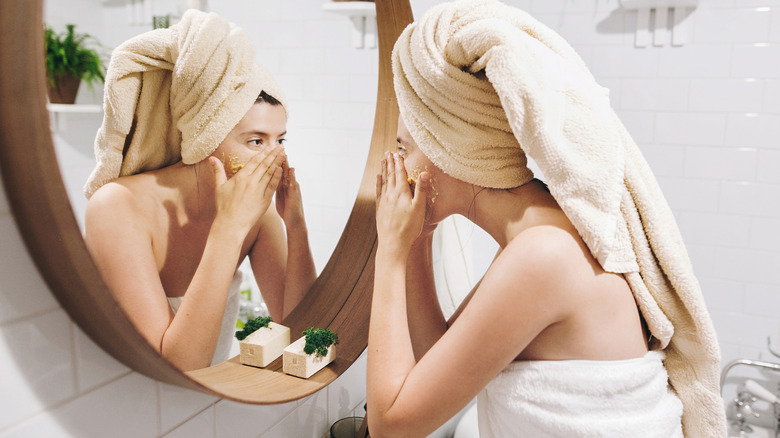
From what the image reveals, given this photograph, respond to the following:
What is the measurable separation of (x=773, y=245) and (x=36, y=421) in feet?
6.19

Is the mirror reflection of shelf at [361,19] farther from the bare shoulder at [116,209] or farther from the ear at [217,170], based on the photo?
the bare shoulder at [116,209]

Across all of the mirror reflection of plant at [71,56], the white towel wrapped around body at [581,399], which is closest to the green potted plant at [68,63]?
the mirror reflection of plant at [71,56]

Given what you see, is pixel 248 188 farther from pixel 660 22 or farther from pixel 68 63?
pixel 660 22

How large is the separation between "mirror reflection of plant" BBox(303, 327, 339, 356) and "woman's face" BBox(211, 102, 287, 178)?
0.31 meters

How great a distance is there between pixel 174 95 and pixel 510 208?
475 millimetres

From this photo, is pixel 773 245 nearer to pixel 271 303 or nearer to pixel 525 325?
pixel 525 325

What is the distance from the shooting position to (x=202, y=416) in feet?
2.31

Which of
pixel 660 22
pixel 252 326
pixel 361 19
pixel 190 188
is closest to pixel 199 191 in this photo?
pixel 190 188

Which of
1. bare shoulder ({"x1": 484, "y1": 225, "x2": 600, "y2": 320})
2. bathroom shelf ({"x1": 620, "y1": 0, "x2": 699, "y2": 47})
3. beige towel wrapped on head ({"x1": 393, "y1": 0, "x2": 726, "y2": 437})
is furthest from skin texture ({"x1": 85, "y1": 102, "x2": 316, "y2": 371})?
bathroom shelf ({"x1": 620, "y1": 0, "x2": 699, "y2": 47})

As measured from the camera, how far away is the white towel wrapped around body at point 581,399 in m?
0.73

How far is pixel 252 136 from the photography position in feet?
2.35

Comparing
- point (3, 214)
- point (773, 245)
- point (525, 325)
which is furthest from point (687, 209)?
point (3, 214)

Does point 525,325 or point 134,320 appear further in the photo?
point 525,325

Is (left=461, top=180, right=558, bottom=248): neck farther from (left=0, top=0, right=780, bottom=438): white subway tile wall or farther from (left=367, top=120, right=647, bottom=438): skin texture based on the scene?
(left=0, top=0, right=780, bottom=438): white subway tile wall
